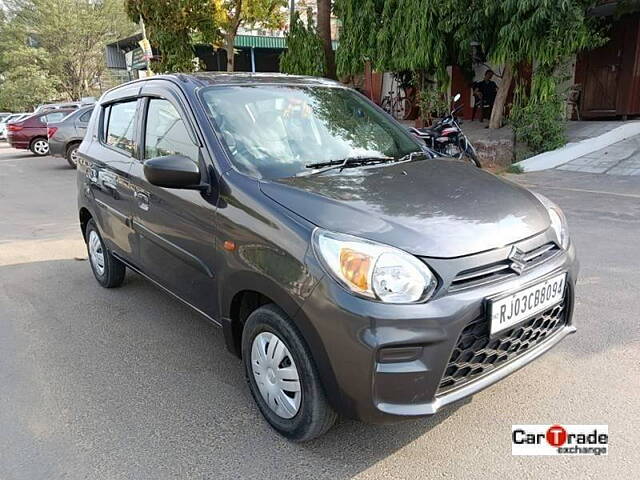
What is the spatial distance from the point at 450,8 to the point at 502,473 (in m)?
9.78

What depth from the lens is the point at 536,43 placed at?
9.18 m

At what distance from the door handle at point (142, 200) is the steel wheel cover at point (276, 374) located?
1.35 metres

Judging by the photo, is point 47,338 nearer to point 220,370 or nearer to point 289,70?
point 220,370

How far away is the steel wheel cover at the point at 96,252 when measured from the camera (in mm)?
4578

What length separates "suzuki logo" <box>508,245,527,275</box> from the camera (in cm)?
223

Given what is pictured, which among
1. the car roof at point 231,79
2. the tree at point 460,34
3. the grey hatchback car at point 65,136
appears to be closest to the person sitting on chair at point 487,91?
the tree at point 460,34

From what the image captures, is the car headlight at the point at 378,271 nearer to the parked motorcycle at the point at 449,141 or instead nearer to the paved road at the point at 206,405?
the paved road at the point at 206,405

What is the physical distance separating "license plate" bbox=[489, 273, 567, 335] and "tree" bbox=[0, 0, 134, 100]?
1651 inches

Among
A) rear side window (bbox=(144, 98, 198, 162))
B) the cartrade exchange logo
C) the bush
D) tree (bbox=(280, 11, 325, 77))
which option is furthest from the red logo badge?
tree (bbox=(280, 11, 325, 77))

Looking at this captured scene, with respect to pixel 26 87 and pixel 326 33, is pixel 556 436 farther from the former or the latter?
pixel 26 87

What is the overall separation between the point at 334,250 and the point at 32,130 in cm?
1800

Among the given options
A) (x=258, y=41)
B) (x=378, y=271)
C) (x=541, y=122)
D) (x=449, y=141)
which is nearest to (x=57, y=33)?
(x=258, y=41)

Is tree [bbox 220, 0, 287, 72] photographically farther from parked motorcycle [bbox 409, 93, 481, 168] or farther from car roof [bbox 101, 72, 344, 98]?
car roof [bbox 101, 72, 344, 98]

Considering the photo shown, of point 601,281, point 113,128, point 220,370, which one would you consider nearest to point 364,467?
point 220,370
